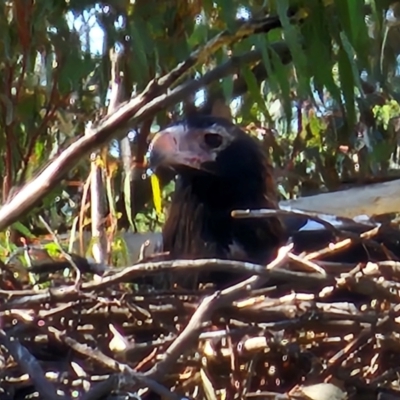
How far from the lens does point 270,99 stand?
8.38 ft

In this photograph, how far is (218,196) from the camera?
7.29 feet

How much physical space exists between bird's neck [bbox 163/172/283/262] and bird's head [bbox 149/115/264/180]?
4cm

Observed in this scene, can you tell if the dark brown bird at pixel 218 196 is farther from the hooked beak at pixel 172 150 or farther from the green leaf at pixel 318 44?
the green leaf at pixel 318 44

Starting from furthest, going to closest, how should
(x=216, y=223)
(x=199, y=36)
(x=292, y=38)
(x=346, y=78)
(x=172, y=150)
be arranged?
1. (x=216, y=223)
2. (x=172, y=150)
3. (x=199, y=36)
4. (x=346, y=78)
5. (x=292, y=38)

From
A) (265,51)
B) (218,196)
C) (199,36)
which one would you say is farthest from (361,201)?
(265,51)

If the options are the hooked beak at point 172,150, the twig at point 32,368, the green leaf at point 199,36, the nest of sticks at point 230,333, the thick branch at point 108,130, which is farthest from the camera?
the hooked beak at point 172,150

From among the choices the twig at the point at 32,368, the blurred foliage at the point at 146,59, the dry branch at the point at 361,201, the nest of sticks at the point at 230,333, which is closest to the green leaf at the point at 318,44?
the blurred foliage at the point at 146,59

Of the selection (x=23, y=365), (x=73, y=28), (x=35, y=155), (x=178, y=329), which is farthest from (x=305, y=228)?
(x=23, y=365)

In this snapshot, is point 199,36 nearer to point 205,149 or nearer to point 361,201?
point 205,149

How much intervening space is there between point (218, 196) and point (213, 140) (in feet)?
0.46

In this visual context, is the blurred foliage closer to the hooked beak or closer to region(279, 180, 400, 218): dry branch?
the hooked beak

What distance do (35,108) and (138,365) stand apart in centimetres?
94

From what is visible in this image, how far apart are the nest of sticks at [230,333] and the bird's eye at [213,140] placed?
0.73m

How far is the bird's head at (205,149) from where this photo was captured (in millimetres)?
2061
